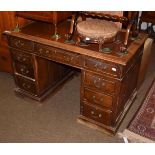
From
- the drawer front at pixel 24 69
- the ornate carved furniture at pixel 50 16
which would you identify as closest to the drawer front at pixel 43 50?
the ornate carved furniture at pixel 50 16

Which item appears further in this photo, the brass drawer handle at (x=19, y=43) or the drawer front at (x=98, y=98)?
the brass drawer handle at (x=19, y=43)

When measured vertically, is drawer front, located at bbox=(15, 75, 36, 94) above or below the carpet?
above

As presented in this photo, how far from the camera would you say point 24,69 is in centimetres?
237

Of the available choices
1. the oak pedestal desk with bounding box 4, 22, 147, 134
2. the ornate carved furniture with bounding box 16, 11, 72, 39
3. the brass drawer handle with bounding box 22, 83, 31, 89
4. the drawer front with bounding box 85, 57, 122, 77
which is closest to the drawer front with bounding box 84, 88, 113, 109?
the oak pedestal desk with bounding box 4, 22, 147, 134

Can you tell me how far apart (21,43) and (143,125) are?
4.83 ft

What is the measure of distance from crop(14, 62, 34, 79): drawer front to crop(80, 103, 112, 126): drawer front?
659 mm

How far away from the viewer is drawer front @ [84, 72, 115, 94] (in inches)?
73.7

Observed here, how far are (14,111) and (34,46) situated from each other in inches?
30.8

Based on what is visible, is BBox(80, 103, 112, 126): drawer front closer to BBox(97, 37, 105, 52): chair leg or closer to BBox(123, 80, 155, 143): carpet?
BBox(123, 80, 155, 143): carpet

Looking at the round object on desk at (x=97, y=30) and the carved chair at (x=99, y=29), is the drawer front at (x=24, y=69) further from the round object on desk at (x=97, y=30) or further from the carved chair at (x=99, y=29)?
the round object on desk at (x=97, y=30)

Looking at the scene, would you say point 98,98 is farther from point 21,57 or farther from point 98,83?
point 21,57

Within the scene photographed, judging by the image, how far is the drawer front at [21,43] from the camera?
215 centimetres

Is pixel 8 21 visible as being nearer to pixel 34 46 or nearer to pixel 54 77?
pixel 34 46
